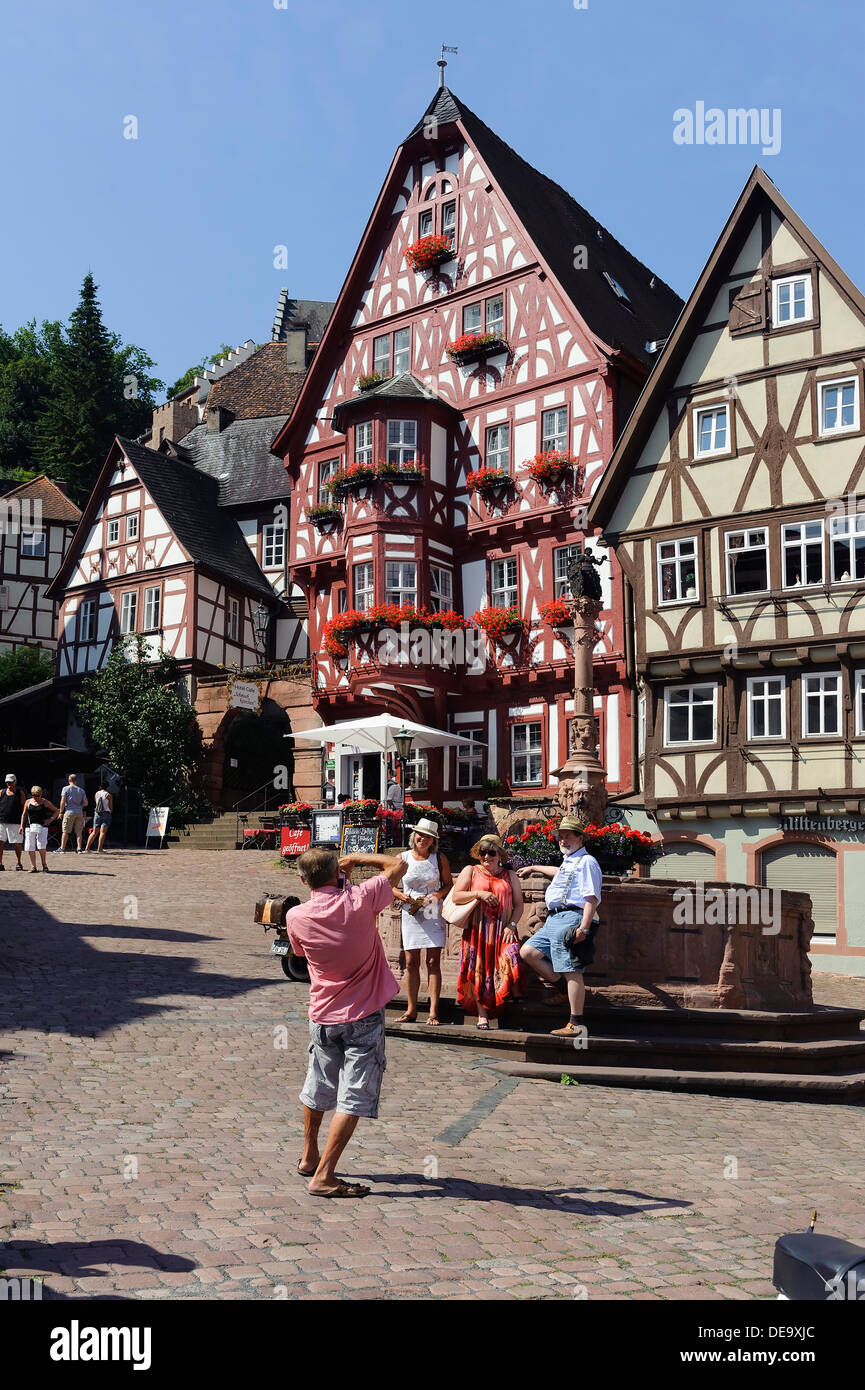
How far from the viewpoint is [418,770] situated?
1261 inches

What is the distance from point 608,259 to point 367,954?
112 ft

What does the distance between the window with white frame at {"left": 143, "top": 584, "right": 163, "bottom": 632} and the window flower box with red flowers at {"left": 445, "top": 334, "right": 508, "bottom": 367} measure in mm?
11967

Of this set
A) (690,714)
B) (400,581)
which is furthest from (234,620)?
(690,714)

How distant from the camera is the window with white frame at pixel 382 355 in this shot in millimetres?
35312

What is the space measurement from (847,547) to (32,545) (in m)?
35.4

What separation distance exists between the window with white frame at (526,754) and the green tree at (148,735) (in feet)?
29.1

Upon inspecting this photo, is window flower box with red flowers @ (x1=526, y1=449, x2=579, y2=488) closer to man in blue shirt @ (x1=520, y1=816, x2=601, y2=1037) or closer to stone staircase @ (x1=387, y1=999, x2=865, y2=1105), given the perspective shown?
stone staircase @ (x1=387, y1=999, x2=865, y2=1105)

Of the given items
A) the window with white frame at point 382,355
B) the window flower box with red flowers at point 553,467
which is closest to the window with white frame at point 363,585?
the window flower box with red flowers at point 553,467

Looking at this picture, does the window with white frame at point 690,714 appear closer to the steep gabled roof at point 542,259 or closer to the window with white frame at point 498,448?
the window with white frame at point 498,448

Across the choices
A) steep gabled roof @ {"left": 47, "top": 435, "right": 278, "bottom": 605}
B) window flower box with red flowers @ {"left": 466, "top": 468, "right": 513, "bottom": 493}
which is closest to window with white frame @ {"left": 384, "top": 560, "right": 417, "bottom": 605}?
Answer: window flower box with red flowers @ {"left": 466, "top": 468, "right": 513, "bottom": 493}

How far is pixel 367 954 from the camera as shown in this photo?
694 centimetres

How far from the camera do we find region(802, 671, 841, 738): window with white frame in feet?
82.9

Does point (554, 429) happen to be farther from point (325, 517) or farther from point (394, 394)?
point (325, 517)
